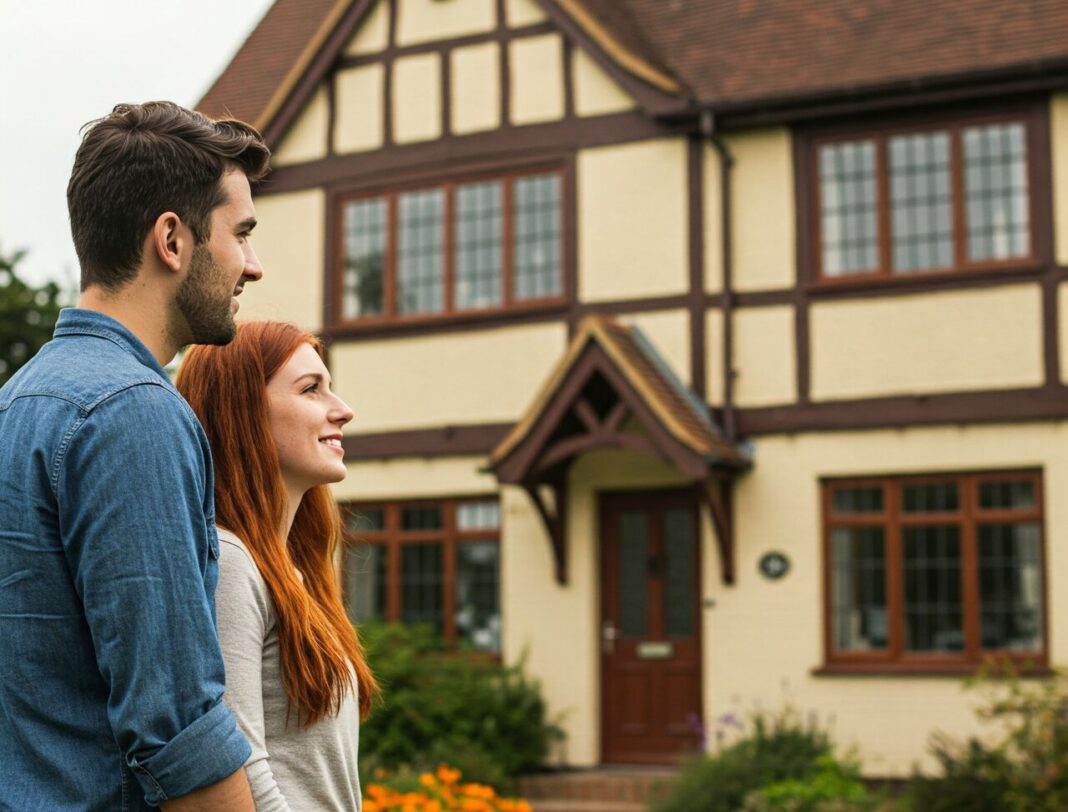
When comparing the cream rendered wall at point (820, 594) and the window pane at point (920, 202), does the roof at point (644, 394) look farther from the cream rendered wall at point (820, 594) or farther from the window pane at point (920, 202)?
the window pane at point (920, 202)

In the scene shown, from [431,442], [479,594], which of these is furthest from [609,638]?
[431,442]

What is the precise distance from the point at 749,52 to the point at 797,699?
19.8ft

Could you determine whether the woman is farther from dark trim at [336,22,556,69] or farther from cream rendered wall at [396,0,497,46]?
cream rendered wall at [396,0,497,46]

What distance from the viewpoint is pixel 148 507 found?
2.11 meters

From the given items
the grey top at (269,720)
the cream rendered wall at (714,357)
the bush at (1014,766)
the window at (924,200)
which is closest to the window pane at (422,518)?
the cream rendered wall at (714,357)

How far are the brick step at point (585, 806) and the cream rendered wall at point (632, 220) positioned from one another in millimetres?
4622

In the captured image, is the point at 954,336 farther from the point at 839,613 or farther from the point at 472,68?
the point at 472,68

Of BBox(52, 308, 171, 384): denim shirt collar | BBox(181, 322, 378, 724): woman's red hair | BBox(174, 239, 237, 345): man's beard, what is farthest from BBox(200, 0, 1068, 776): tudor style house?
BBox(52, 308, 171, 384): denim shirt collar

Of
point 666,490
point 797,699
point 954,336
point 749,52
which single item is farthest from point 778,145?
point 797,699

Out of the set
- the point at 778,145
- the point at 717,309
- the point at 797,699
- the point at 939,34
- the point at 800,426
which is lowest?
the point at 797,699

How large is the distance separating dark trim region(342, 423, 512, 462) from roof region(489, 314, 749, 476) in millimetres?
778

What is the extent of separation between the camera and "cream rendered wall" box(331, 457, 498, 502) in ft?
52.3

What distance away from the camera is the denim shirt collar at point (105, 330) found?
229 cm

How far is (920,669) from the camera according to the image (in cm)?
1388
